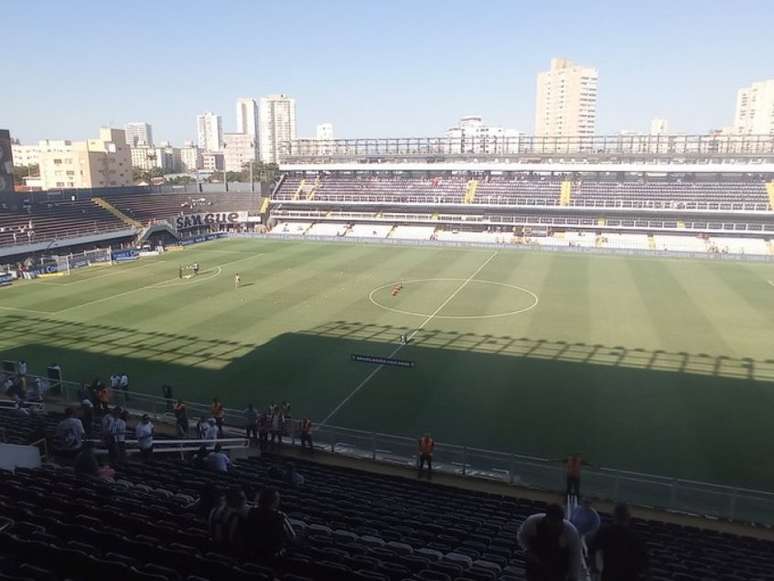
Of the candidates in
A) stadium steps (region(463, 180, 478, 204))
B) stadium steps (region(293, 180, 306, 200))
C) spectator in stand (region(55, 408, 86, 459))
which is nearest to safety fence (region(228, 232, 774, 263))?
Answer: stadium steps (region(463, 180, 478, 204))

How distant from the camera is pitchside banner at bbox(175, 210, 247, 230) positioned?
68.2 metres

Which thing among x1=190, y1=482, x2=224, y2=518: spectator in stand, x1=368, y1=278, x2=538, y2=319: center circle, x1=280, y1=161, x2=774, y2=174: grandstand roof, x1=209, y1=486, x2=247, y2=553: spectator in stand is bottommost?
x1=368, y1=278, x2=538, y2=319: center circle

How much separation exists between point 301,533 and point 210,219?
232 ft

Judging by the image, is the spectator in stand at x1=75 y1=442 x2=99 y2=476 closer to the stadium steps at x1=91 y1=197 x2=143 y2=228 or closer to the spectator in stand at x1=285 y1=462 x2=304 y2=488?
the spectator in stand at x1=285 y1=462 x2=304 y2=488

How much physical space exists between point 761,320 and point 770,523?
2259 centimetres

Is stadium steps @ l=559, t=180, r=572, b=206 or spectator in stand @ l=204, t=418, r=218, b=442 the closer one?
spectator in stand @ l=204, t=418, r=218, b=442

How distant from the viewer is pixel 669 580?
7320mm

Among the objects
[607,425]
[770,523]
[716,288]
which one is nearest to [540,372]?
[607,425]

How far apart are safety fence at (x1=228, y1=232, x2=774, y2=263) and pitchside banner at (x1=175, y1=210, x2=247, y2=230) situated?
4476 millimetres

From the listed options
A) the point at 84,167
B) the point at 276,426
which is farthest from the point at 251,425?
the point at 84,167

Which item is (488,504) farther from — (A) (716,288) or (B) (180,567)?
(A) (716,288)

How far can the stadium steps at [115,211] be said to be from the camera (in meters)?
61.9

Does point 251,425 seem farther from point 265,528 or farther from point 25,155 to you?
point 25,155

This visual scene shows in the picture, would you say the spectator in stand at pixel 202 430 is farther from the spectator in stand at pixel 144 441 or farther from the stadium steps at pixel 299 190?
the stadium steps at pixel 299 190
